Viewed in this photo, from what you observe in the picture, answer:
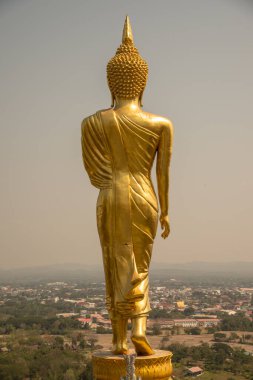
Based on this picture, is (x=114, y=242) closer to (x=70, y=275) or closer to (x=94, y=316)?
(x=94, y=316)

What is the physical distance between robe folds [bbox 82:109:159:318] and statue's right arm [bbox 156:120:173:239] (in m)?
0.07

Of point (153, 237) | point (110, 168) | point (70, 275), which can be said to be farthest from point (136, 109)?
point (70, 275)

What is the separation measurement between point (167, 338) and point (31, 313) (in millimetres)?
10073

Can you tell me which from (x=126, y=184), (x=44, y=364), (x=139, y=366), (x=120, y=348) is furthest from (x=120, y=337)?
(x=44, y=364)

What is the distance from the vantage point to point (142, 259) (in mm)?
6992

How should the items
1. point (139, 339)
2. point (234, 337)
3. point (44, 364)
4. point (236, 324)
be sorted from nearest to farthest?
1. point (139, 339)
2. point (44, 364)
3. point (234, 337)
4. point (236, 324)

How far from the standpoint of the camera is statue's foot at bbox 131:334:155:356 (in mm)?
6777

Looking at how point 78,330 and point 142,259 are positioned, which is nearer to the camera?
point 142,259

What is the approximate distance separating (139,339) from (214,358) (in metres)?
22.6

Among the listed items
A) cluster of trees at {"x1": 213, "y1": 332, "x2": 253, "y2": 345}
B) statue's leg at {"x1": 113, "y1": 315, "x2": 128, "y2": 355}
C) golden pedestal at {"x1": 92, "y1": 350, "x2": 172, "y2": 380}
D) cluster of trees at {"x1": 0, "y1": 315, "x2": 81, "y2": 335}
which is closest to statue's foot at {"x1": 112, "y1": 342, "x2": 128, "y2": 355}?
statue's leg at {"x1": 113, "y1": 315, "x2": 128, "y2": 355}

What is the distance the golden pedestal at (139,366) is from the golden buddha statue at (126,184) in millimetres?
157

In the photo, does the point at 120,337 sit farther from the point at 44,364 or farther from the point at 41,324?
the point at 41,324

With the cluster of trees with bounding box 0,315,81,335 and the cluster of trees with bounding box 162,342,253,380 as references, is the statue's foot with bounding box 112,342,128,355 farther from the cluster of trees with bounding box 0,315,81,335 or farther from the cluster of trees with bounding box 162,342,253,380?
the cluster of trees with bounding box 0,315,81,335

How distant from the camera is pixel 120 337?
6.96 metres
